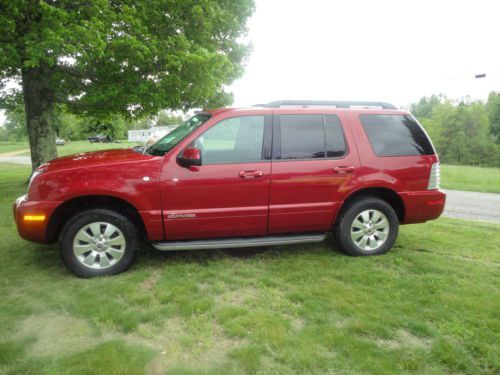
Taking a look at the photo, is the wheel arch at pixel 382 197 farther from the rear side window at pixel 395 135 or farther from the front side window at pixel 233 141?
the front side window at pixel 233 141

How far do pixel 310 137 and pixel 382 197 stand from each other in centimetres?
132

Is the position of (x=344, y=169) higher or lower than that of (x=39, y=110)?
lower

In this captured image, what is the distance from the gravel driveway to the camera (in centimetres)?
830

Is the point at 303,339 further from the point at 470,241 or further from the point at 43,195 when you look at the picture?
the point at 470,241

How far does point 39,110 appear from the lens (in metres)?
9.39

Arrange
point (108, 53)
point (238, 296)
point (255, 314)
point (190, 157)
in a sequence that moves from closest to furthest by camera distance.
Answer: point (255, 314) → point (238, 296) → point (190, 157) → point (108, 53)

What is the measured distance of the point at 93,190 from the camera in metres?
3.99

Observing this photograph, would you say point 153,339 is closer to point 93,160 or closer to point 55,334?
point 55,334

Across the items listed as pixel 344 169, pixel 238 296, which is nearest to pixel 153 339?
pixel 238 296

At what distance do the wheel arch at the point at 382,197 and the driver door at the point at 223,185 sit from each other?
1106 mm

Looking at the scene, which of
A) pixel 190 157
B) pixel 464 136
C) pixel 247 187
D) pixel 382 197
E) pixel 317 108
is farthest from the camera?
pixel 464 136

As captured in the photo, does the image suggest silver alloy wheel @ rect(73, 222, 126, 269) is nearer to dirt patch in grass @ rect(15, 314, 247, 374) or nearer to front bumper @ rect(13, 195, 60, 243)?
A: front bumper @ rect(13, 195, 60, 243)

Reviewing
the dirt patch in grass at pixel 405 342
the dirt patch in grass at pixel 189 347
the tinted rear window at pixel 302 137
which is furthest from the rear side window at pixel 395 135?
the dirt patch in grass at pixel 189 347

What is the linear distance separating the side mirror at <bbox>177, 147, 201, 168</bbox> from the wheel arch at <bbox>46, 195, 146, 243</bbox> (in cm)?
76
